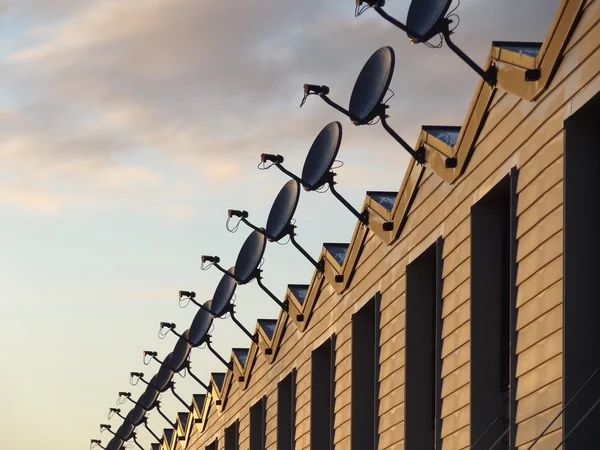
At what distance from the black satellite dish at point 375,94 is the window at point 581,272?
5851 millimetres

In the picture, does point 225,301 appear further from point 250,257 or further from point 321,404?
point 321,404

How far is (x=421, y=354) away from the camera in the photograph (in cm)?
2139

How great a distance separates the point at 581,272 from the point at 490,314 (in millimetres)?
3594

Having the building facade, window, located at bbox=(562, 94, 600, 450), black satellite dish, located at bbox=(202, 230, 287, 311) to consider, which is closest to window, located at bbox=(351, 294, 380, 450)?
the building facade

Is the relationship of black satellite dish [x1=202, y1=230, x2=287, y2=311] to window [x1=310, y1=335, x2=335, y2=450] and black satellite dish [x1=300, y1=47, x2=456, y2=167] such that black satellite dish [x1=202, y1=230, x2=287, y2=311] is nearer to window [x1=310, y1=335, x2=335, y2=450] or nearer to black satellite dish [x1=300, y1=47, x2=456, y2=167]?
window [x1=310, y1=335, x2=335, y2=450]

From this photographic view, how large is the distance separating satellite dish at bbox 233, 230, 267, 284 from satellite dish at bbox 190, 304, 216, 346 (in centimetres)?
720

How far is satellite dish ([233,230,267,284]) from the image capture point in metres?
32.0

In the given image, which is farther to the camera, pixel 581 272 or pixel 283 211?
pixel 283 211

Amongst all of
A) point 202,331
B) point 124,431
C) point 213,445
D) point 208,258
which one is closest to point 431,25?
point 208,258

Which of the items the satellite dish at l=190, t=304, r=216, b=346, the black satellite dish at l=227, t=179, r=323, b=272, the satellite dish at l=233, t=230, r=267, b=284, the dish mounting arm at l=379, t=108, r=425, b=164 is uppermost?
the satellite dish at l=190, t=304, r=216, b=346

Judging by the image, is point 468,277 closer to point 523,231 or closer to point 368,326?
point 523,231

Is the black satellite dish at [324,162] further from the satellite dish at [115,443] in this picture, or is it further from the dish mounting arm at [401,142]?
the satellite dish at [115,443]

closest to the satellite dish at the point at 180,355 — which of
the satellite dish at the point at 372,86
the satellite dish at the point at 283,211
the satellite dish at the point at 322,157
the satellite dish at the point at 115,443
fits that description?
the satellite dish at the point at 283,211

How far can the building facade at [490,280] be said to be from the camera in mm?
14492
